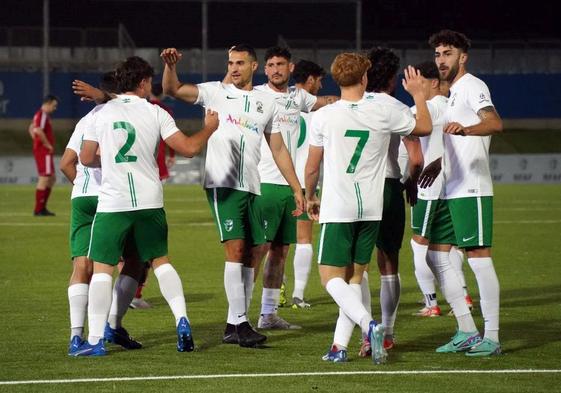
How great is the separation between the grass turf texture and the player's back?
1154 mm

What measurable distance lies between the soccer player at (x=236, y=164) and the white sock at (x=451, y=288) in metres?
1.18

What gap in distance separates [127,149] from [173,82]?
792 millimetres

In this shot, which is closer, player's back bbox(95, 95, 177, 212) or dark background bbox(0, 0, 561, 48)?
player's back bbox(95, 95, 177, 212)

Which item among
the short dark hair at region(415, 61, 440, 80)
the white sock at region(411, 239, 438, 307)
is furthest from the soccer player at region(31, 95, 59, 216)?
the short dark hair at region(415, 61, 440, 80)

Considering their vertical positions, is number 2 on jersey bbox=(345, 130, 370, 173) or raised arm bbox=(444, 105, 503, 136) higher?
raised arm bbox=(444, 105, 503, 136)

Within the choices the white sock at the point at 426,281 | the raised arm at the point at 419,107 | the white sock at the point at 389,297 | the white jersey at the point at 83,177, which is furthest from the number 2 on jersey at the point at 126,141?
the white sock at the point at 426,281

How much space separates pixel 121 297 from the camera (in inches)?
373

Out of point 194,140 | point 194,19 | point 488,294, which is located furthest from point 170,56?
point 194,19

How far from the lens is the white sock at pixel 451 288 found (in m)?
9.16

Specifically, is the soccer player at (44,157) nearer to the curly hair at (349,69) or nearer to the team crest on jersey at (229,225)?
the team crest on jersey at (229,225)

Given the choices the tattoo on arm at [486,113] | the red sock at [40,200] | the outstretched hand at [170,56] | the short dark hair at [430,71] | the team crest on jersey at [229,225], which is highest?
the outstretched hand at [170,56]

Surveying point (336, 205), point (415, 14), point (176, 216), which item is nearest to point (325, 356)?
point (336, 205)

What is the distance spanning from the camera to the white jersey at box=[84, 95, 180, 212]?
896cm

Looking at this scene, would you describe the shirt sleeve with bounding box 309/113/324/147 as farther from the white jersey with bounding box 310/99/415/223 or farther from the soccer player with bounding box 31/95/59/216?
the soccer player with bounding box 31/95/59/216
